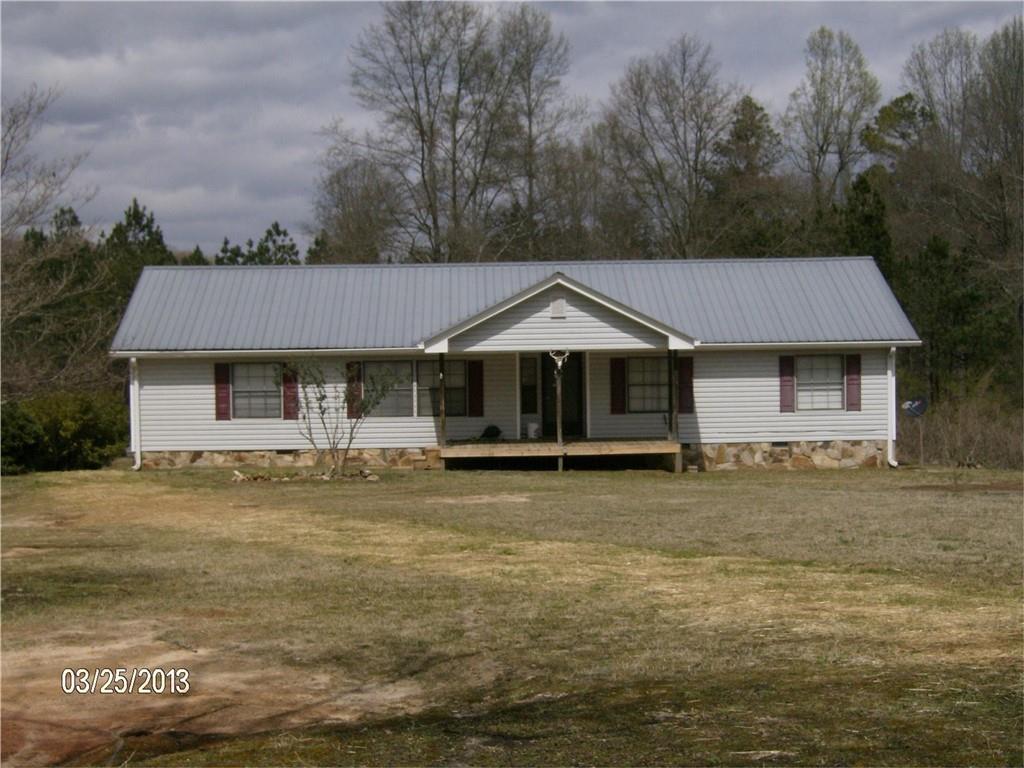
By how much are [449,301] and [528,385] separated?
262 centimetres

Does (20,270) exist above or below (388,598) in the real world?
above

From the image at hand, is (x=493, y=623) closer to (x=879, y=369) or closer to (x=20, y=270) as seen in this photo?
(x=20, y=270)

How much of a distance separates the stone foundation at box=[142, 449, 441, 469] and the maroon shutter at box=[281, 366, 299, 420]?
0.81 m

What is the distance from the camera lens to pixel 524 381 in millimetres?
27797

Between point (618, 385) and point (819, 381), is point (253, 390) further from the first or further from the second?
point (819, 381)

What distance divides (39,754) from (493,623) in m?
3.97

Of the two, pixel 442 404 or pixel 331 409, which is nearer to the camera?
pixel 442 404

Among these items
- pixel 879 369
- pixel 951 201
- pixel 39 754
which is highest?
pixel 951 201

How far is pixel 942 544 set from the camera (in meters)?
14.1

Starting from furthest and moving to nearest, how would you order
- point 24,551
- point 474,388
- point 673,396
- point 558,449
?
point 474,388 → point 673,396 → point 558,449 → point 24,551

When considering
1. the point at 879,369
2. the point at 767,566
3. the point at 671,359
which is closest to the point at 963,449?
the point at 879,369

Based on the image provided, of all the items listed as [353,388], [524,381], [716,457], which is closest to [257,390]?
[353,388]

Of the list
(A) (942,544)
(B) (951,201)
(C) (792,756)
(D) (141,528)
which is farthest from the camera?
(B) (951,201)
